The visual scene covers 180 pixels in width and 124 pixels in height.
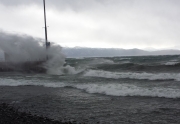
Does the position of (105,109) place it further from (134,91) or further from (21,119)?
(134,91)

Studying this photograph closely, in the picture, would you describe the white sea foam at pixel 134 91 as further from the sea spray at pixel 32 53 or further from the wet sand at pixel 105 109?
the sea spray at pixel 32 53

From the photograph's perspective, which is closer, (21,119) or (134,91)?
(21,119)

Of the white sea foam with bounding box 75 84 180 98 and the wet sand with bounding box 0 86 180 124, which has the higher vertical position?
the white sea foam with bounding box 75 84 180 98

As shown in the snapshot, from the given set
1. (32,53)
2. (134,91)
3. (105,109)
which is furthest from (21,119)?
(32,53)

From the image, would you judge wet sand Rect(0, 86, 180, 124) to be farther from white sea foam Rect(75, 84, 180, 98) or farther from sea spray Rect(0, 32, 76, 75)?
sea spray Rect(0, 32, 76, 75)

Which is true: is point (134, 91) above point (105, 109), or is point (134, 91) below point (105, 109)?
above

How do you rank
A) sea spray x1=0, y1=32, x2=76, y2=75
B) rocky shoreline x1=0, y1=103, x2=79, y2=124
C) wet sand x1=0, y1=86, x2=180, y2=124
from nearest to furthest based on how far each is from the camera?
1. rocky shoreline x1=0, y1=103, x2=79, y2=124
2. wet sand x1=0, y1=86, x2=180, y2=124
3. sea spray x1=0, y1=32, x2=76, y2=75

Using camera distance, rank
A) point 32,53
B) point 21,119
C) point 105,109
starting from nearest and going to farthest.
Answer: point 21,119 → point 105,109 → point 32,53

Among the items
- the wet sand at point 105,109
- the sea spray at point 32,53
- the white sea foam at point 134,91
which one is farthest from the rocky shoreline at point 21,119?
the sea spray at point 32,53

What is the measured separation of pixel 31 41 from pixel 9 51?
3.12m

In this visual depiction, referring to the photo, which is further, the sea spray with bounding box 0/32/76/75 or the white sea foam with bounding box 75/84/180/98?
the sea spray with bounding box 0/32/76/75

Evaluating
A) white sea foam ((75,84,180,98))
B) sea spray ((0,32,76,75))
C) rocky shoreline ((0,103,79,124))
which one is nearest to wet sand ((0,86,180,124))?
rocky shoreline ((0,103,79,124))

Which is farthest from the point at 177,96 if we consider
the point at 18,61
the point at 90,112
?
the point at 18,61

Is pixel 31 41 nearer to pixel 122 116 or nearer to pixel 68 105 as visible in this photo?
pixel 68 105
